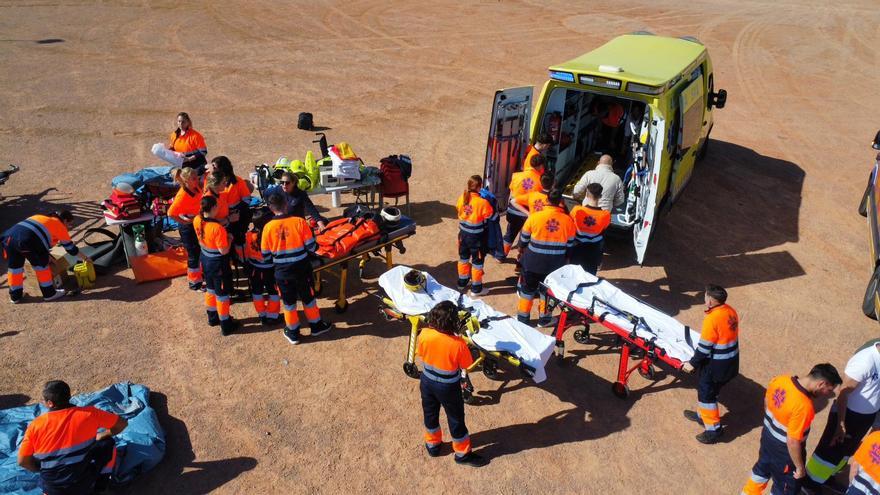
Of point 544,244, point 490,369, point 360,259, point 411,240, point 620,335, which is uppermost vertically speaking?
point 544,244

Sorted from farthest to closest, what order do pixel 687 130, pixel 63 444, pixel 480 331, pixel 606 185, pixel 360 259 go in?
pixel 687 130
pixel 360 259
pixel 606 185
pixel 480 331
pixel 63 444

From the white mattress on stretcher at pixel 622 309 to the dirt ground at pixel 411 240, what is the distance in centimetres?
82

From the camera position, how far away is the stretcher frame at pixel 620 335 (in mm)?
7543

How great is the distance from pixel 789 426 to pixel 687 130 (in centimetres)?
639

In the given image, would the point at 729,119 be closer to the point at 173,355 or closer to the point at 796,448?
the point at 796,448

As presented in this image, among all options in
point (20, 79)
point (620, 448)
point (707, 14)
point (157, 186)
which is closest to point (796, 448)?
point (620, 448)

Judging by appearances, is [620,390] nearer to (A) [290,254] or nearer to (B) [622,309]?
(B) [622,309]

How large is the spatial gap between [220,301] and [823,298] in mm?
8935

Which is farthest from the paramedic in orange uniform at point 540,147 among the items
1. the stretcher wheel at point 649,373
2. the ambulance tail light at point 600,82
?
the stretcher wheel at point 649,373

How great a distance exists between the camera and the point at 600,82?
32.1 ft

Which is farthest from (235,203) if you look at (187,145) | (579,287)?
(579,287)

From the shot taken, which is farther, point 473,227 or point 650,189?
point 650,189

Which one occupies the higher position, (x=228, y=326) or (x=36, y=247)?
(x=36, y=247)

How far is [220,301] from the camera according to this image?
853 centimetres
